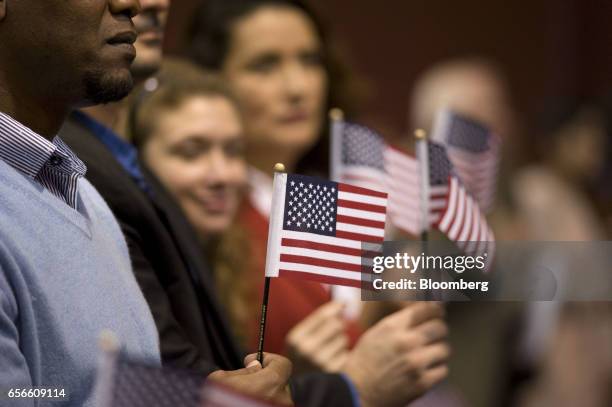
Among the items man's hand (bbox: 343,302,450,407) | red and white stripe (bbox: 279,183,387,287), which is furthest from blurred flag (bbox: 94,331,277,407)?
man's hand (bbox: 343,302,450,407)

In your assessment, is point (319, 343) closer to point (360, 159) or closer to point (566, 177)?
point (360, 159)

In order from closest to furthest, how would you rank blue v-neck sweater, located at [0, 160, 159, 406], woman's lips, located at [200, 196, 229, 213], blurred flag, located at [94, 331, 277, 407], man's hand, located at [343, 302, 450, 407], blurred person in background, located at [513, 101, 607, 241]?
blurred flag, located at [94, 331, 277, 407]
blue v-neck sweater, located at [0, 160, 159, 406]
man's hand, located at [343, 302, 450, 407]
woman's lips, located at [200, 196, 229, 213]
blurred person in background, located at [513, 101, 607, 241]

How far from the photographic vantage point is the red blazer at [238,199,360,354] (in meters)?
3.47

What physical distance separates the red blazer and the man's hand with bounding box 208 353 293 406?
1075 millimetres

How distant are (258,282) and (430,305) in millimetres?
932

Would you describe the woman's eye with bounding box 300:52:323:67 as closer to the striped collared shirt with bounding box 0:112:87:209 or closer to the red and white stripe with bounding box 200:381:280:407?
the striped collared shirt with bounding box 0:112:87:209

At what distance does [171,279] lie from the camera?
8.79ft

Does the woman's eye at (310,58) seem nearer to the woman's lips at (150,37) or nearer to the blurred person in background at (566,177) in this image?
the woman's lips at (150,37)

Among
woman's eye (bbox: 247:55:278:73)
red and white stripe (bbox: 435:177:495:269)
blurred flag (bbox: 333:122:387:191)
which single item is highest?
woman's eye (bbox: 247:55:278:73)

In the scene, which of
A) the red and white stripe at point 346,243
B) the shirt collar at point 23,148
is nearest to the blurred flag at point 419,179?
the red and white stripe at point 346,243

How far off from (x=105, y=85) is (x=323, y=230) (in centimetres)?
51

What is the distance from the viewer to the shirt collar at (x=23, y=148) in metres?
2.08

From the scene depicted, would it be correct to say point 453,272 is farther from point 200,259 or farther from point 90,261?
point 90,261

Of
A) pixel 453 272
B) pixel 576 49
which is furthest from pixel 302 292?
pixel 576 49
